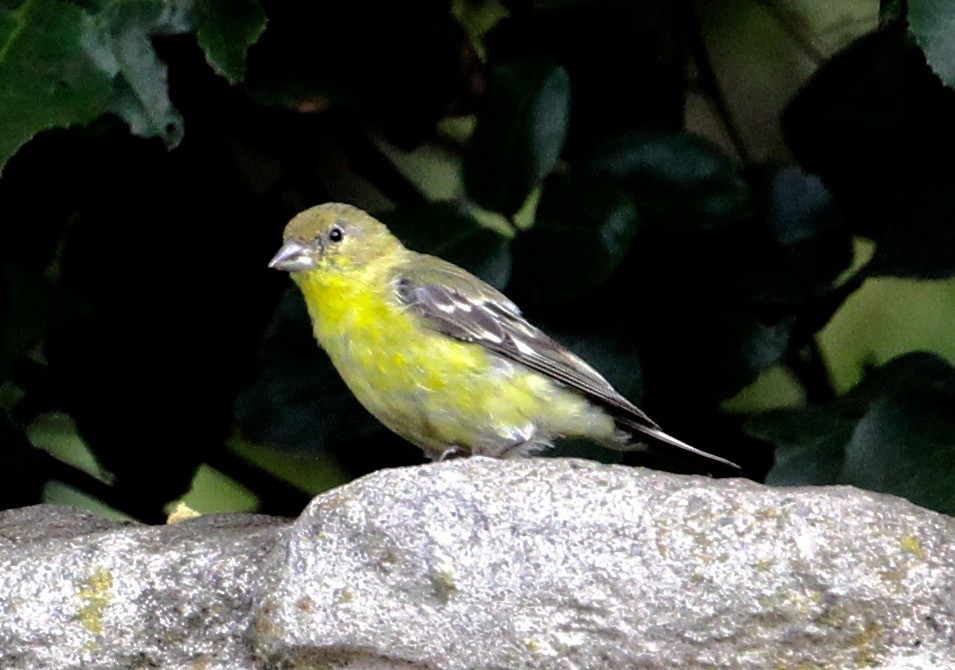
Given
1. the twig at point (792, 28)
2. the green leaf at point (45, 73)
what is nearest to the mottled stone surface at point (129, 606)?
the green leaf at point (45, 73)

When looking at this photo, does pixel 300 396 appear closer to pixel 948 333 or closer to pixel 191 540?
pixel 191 540

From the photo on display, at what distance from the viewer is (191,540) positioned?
265cm

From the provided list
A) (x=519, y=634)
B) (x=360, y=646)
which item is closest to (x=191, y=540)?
(x=360, y=646)

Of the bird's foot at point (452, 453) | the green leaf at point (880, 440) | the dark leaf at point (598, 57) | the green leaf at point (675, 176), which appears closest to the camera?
the green leaf at point (880, 440)

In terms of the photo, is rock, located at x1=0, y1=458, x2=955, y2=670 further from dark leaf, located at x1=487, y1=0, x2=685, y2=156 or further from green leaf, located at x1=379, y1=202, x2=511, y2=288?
dark leaf, located at x1=487, y1=0, x2=685, y2=156

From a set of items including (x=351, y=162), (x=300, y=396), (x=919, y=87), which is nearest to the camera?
(x=300, y=396)

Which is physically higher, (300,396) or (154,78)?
(154,78)

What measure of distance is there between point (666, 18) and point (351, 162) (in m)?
1.16

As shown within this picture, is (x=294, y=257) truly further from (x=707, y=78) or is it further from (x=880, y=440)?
(x=707, y=78)

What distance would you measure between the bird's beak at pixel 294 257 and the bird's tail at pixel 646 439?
92 centimetres

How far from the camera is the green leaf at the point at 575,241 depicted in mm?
3775

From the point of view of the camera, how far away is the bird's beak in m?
3.79

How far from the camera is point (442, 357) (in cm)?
360

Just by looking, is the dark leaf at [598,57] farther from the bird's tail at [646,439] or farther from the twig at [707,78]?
the bird's tail at [646,439]
